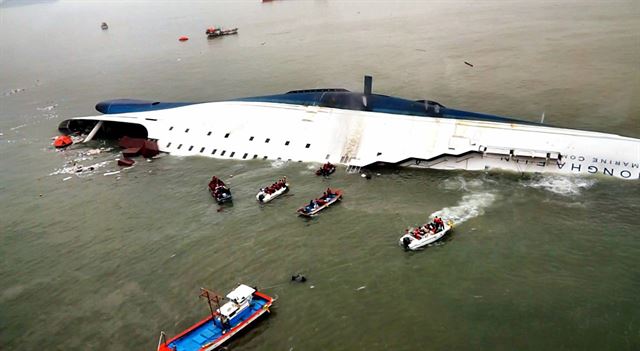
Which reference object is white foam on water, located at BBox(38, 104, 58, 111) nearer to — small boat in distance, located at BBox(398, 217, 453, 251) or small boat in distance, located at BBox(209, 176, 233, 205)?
small boat in distance, located at BBox(209, 176, 233, 205)

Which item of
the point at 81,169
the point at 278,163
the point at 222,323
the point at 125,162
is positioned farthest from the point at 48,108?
the point at 222,323

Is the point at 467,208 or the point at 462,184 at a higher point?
the point at 462,184

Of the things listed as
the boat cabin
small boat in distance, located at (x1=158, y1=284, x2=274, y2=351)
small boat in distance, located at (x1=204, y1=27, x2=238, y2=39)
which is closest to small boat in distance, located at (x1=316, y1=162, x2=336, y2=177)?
small boat in distance, located at (x1=158, y1=284, x2=274, y2=351)

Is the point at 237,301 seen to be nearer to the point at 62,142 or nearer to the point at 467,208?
the point at 467,208

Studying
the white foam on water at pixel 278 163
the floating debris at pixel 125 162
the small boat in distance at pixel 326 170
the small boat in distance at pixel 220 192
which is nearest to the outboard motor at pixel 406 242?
the small boat in distance at pixel 326 170

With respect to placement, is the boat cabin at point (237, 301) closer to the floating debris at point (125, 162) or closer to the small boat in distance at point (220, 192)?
the small boat in distance at point (220, 192)

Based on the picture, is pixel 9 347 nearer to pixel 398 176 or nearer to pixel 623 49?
pixel 398 176
